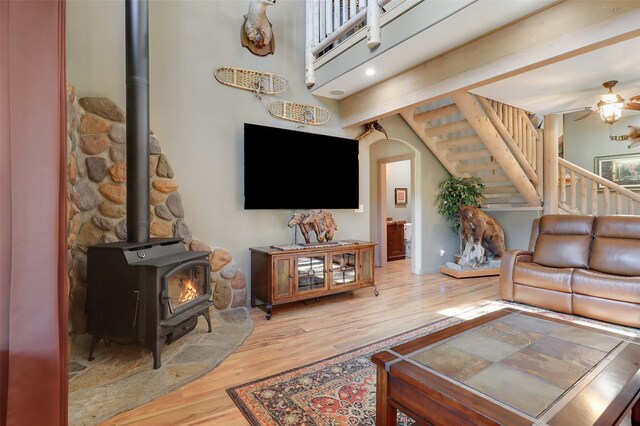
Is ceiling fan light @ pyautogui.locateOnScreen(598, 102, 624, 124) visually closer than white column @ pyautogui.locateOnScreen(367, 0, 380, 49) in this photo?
No

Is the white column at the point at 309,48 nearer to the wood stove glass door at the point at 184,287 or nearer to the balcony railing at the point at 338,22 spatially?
the balcony railing at the point at 338,22

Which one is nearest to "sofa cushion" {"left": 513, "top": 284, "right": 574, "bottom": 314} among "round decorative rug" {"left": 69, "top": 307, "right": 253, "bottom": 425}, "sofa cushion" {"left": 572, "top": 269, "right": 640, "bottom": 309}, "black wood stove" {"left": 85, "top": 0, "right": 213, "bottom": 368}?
"sofa cushion" {"left": 572, "top": 269, "right": 640, "bottom": 309}

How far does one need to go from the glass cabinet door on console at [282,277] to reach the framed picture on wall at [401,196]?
18.8 ft

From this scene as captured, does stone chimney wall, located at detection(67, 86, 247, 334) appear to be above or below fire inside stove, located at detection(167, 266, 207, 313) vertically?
above

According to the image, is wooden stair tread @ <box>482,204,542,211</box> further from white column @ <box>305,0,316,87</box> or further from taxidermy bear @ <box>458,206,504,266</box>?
white column @ <box>305,0,316,87</box>

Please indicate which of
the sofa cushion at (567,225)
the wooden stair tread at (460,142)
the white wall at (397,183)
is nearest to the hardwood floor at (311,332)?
the sofa cushion at (567,225)

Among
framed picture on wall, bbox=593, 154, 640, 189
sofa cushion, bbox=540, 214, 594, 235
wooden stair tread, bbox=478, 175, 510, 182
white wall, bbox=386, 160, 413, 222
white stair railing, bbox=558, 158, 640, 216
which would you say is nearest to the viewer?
sofa cushion, bbox=540, 214, 594, 235

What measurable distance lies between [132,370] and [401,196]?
746 cm

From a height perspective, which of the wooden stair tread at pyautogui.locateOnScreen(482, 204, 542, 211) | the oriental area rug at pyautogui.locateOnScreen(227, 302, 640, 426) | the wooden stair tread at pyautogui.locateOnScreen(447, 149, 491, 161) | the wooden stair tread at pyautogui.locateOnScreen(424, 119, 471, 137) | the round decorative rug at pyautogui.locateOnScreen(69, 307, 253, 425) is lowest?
the oriental area rug at pyautogui.locateOnScreen(227, 302, 640, 426)

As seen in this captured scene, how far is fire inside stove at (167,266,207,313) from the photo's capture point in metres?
2.46

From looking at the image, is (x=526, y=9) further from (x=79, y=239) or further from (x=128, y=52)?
(x=79, y=239)

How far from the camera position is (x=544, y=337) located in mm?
1746

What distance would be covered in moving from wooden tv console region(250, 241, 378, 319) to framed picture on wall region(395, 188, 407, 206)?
480 cm

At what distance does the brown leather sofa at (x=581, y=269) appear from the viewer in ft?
9.98
